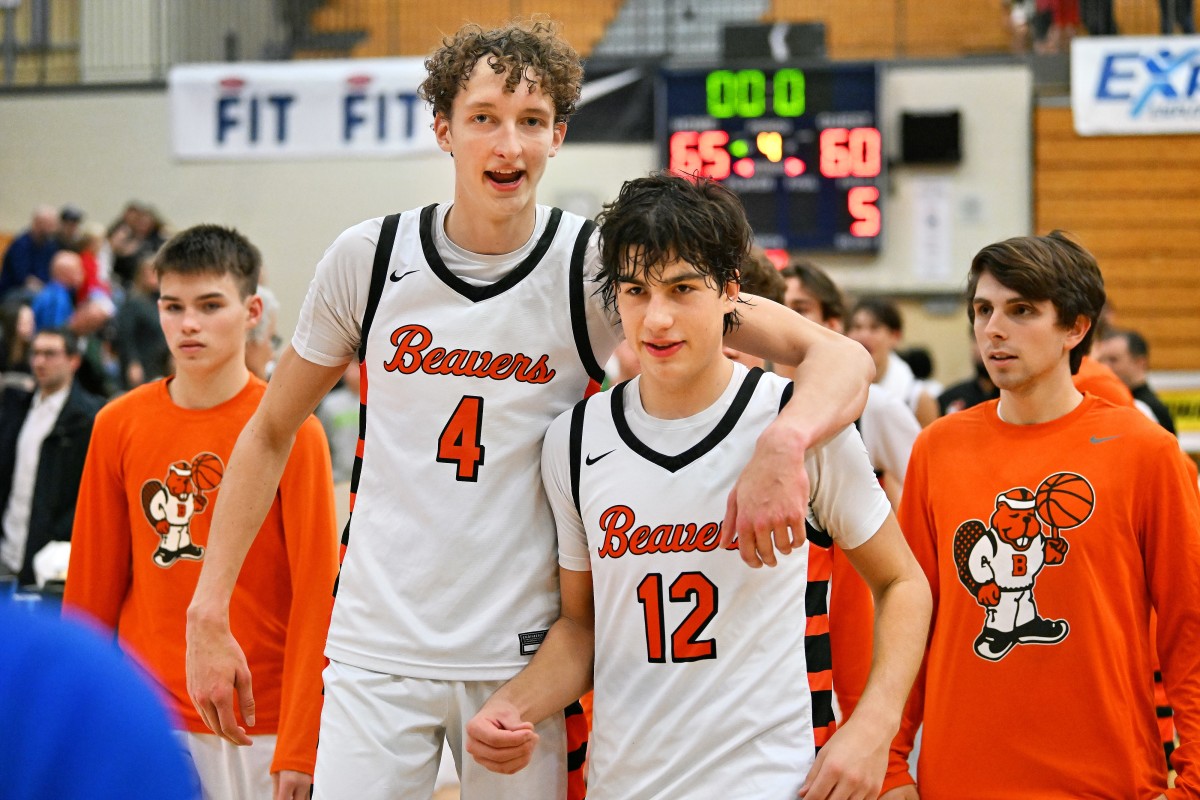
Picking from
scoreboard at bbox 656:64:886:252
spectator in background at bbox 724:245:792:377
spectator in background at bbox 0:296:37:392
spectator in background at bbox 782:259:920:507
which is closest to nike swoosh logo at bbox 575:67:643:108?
scoreboard at bbox 656:64:886:252

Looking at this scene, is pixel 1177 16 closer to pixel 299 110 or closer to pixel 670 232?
pixel 299 110

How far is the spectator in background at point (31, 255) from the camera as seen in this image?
517 inches

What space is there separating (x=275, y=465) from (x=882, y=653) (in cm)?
129

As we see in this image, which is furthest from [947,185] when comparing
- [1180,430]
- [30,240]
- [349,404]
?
[30,240]

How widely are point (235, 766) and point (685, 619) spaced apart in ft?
5.51

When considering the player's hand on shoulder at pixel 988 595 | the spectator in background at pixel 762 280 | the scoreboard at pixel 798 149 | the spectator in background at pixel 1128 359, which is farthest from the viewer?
the scoreboard at pixel 798 149

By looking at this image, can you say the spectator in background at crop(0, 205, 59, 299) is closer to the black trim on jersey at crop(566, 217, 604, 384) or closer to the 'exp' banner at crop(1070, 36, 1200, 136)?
the 'exp' banner at crop(1070, 36, 1200, 136)

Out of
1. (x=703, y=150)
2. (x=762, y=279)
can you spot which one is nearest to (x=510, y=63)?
(x=762, y=279)

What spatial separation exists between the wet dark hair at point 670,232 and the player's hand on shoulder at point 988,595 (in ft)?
3.44

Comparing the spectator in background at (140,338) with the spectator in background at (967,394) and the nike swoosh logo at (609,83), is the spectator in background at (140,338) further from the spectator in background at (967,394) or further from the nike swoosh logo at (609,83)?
the spectator in background at (967,394)

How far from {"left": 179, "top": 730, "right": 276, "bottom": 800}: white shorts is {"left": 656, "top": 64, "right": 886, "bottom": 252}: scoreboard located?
29.6 ft

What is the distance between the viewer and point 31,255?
13.2 metres

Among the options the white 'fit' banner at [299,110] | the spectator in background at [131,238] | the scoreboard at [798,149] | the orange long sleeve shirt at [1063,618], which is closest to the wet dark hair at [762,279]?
the orange long sleeve shirt at [1063,618]

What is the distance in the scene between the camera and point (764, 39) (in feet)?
41.3
